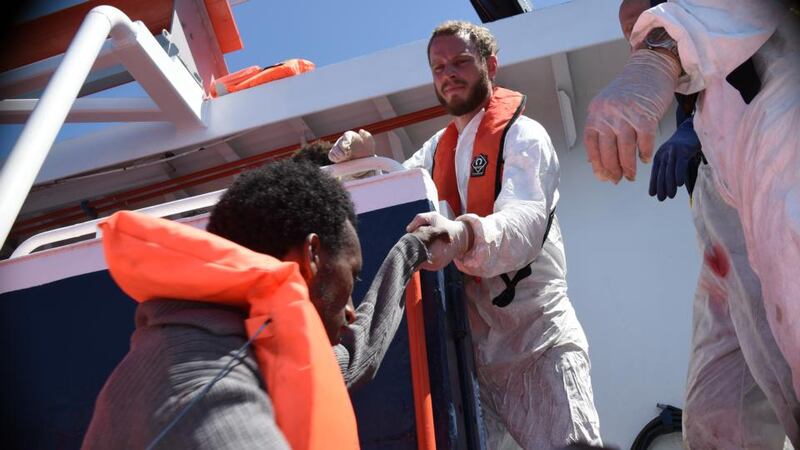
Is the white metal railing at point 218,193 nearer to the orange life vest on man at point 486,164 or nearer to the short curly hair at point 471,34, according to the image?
the orange life vest on man at point 486,164

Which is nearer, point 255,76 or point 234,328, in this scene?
point 234,328

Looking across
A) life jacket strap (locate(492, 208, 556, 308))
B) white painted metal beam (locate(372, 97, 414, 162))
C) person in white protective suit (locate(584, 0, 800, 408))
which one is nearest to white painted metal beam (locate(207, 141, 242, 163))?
white painted metal beam (locate(372, 97, 414, 162))

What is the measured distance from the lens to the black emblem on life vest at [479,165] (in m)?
3.08

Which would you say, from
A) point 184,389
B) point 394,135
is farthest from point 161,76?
point 184,389

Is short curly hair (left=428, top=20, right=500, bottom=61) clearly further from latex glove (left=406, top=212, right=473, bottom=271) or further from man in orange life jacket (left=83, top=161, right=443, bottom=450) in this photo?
man in orange life jacket (left=83, top=161, right=443, bottom=450)

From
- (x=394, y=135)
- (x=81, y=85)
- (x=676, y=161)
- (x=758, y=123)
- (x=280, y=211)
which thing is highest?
(x=394, y=135)

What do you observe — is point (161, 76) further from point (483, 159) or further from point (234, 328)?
point (234, 328)

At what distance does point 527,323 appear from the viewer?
2.91 meters

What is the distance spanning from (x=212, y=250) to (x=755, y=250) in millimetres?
1201

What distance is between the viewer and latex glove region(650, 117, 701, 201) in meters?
2.97

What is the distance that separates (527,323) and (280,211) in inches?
57.9

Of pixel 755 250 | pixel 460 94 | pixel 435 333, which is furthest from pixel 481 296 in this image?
pixel 755 250

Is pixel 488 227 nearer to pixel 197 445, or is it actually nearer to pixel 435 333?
pixel 435 333

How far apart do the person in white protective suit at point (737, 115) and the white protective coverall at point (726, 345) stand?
0.25m
